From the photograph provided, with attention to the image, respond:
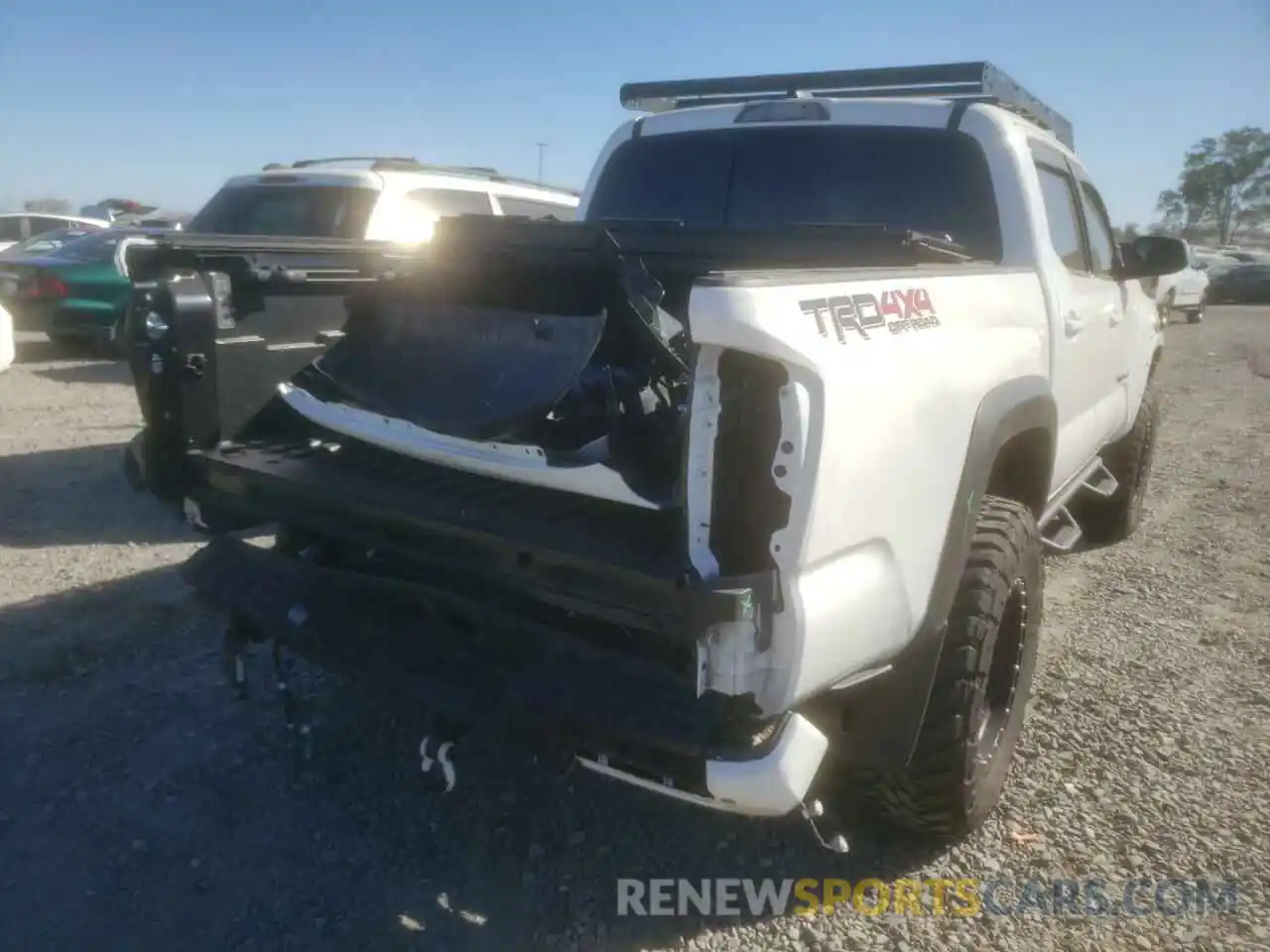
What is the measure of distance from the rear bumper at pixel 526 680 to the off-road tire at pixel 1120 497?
4288mm

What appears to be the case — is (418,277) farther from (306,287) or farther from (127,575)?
(127,575)

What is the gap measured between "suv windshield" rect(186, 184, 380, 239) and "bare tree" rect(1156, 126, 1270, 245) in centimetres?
5853

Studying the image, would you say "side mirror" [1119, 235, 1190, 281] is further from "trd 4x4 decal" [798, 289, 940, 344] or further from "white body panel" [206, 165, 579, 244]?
"white body panel" [206, 165, 579, 244]

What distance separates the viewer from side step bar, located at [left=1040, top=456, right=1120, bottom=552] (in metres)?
4.12

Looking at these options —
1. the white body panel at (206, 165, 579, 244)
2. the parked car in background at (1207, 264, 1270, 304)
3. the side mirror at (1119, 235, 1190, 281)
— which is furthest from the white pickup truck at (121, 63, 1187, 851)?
the parked car in background at (1207, 264, 1270, 304)

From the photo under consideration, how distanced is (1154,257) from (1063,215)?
72 cm

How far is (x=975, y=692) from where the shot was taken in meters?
2.67

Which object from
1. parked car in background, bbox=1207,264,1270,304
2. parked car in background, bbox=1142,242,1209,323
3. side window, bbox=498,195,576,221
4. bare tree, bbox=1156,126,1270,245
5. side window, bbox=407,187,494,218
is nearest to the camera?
side window, bbox=407,187,494,218

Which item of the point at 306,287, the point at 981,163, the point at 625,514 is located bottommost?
the point at 625,514

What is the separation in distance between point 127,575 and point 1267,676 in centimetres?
497

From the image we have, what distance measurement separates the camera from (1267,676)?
13.7 feet

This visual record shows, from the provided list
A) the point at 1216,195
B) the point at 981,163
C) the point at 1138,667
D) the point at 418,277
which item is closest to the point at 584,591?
the point at 418,277

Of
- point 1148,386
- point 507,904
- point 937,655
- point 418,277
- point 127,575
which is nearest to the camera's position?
point 937,655

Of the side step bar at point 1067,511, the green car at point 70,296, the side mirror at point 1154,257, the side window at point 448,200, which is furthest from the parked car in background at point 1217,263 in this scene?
the green car at point 70,296
